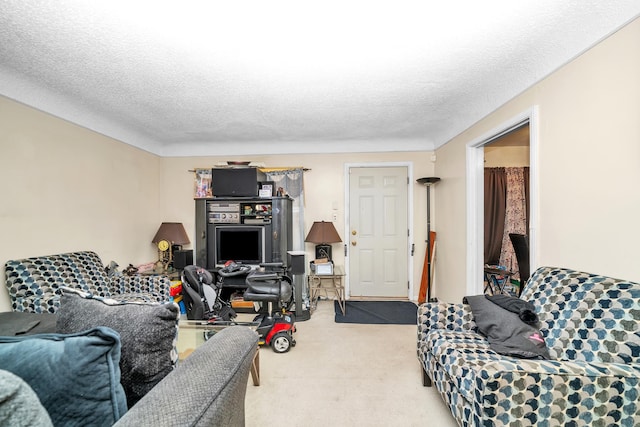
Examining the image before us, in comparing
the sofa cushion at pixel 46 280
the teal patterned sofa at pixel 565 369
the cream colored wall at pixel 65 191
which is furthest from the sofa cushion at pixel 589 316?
the cream colored wall at pixel 65 191

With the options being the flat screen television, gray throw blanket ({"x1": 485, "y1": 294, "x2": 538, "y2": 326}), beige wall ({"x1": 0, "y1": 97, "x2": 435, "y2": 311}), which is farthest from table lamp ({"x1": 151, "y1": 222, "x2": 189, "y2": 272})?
gray throw blanket ({"x1": 485, "y1": 294, "x2": 538, "y2": 326})

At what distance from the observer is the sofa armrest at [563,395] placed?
1.12 m

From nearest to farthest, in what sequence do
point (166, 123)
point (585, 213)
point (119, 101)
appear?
1. point (585, 213)
2. point (119, 101)
3. point (166, 123)

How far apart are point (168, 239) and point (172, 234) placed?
9cm

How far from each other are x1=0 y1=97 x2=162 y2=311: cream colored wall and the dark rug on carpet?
302 cm

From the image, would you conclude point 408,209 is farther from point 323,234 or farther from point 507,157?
point 507,157

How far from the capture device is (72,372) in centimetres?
64

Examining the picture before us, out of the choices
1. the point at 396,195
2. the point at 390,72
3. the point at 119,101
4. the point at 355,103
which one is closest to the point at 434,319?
the point at 390,72

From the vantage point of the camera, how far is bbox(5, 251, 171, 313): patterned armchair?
214cm

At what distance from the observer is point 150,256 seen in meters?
3.98

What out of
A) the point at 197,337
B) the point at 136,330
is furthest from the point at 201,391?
the point at 197,337

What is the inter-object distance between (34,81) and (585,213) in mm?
4293

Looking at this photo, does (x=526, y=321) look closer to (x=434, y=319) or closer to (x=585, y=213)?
(x=434, y=319)

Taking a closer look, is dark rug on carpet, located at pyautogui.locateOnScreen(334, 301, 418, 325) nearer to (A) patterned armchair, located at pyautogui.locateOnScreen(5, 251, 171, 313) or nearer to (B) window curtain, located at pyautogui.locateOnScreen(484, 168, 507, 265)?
(B) window curtain, located at pyautogui.locateOnScreen(484, 168, 507, 265)
